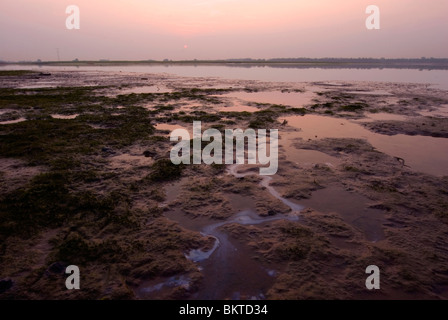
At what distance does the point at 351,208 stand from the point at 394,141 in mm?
6916

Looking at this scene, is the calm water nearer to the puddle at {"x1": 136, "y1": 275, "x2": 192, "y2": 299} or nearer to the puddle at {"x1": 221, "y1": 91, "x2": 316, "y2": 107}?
the puddle at {"x1": 221, "y1": 91, "x2": 316, "y2": 107}

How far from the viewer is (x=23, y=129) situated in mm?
11695

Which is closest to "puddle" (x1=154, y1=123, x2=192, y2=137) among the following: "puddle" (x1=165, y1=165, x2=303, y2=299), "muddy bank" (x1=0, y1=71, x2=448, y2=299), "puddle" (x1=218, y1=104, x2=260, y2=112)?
"muddy bank" (x1=0, y1=71, x2=448, y2=299)

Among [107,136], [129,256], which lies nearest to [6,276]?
[129,256]

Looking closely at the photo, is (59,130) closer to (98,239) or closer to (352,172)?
(98,239)

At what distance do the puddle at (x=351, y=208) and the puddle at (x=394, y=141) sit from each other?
3.31m

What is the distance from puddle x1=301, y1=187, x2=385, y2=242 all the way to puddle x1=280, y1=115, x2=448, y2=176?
130 inches

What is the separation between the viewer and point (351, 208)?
5852 mm

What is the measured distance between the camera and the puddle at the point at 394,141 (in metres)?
8.33

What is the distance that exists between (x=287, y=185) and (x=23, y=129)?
1214cm

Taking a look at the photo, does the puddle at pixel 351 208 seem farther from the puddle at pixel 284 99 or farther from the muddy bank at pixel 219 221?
the puddle at pixel 284 99

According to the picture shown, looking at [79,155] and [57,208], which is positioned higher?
[79,155]

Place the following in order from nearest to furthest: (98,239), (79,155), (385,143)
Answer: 1. (98,239)
2. (79,155)
3. (385,143)

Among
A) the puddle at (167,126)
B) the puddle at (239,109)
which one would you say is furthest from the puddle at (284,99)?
the puddle at (167,126)
